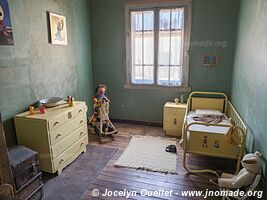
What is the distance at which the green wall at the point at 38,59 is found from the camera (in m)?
2.36

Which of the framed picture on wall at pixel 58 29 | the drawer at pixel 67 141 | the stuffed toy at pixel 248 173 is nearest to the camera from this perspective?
the stuffed toy at pixel 248 173

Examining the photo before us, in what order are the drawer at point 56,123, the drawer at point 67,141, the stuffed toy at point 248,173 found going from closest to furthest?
the stuffed toy at point 248,173 → the drawer at point 56,123 → the drawer at point 67,141

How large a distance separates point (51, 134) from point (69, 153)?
1.65 feet

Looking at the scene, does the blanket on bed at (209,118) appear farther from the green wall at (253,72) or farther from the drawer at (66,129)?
the drawer at (66,129)

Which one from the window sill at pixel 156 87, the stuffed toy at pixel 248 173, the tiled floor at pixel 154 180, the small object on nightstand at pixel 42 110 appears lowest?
the tiled floor at pixel 154 180

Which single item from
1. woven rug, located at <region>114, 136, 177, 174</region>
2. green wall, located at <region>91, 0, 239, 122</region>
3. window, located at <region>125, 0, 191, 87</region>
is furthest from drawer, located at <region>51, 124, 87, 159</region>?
window, located at <region>125, 0, 191, 87</region>

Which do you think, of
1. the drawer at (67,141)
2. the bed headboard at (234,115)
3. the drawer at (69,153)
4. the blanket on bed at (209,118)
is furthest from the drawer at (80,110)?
the bed headboard at (234,115)

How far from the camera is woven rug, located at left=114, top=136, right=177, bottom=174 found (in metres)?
2.68

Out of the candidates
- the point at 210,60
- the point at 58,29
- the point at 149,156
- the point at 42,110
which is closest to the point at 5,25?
the point at 58,29

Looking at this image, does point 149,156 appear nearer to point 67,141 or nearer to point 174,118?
point 174,118

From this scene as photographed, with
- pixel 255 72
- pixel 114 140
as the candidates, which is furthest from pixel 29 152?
pixel 255 72

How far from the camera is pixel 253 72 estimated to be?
2.37 meters

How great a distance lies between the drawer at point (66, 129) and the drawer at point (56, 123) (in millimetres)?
57

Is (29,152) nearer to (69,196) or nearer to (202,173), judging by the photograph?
(69,196)
